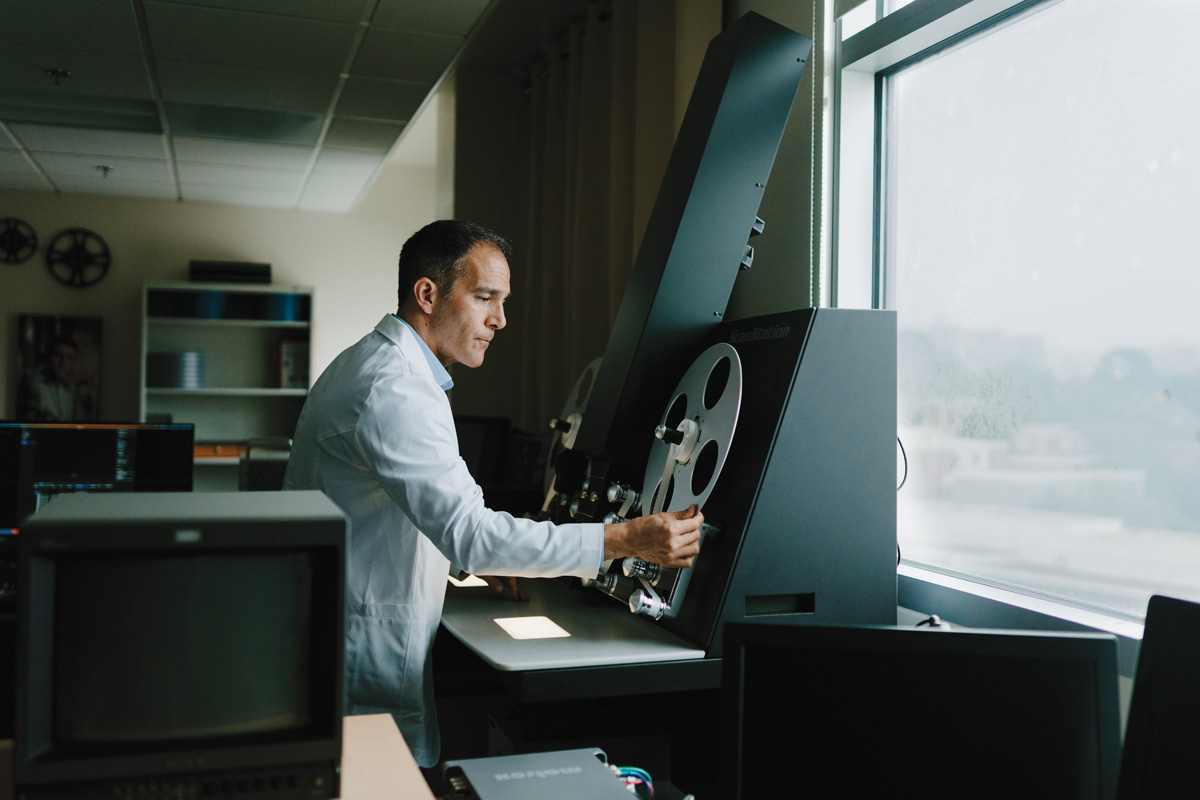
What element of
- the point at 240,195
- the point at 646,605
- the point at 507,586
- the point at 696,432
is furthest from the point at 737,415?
the point at 240,195

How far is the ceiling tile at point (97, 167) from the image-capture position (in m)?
4.54

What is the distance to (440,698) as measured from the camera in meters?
2.13

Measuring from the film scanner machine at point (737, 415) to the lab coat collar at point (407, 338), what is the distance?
33cm

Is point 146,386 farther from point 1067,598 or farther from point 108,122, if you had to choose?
point 1067,598

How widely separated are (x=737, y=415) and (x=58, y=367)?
5.05 m

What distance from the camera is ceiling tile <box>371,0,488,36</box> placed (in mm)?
2775

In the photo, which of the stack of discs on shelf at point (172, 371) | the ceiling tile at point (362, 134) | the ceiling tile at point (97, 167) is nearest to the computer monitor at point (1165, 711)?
the ceiling tile at point (362, 134)

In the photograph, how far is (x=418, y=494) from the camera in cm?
143

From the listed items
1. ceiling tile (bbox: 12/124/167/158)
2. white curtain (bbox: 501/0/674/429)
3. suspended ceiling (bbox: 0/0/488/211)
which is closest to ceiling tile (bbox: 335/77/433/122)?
suspended ceiling (bbox: 0/0/488/211)

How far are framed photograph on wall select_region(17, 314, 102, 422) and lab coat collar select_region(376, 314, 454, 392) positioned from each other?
441cm

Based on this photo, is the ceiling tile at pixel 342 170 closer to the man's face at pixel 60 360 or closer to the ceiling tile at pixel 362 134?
the ceiling tile at pixel 362 134

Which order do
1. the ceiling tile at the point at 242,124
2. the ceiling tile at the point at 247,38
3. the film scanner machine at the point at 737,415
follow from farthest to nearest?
the ceiling tile at the point at 242,124 → the ceiling tile at the point at 247,38 → the film scanner machine at the point at 737,415

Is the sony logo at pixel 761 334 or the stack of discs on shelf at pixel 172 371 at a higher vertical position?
the stack of discs on shelf at pixel 172 371

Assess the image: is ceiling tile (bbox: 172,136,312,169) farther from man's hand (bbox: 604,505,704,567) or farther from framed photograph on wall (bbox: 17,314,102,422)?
man's hand (bbox: 604,505,704,567)
